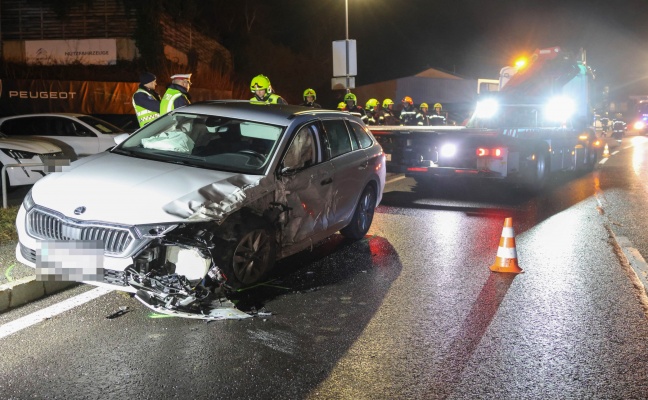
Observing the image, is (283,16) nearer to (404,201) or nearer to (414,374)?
(404,201)

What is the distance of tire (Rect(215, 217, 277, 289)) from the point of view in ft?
18.6

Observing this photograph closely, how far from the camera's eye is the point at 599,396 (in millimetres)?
4203

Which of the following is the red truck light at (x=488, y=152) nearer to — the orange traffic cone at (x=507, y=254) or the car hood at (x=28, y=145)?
the orange traffic cone at (x=507, y=254)

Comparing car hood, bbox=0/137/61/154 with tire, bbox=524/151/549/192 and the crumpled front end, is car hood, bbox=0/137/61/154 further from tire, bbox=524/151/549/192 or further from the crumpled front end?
tire, bbox=524/151/549/192

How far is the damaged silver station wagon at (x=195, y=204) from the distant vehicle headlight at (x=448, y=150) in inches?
200

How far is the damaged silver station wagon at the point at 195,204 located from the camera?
5195 mm

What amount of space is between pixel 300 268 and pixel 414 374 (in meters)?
2.89

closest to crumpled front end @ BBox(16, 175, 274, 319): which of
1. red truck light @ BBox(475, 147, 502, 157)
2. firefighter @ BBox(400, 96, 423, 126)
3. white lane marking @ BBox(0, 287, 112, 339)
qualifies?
white lane marking @ BBox(0, 287, 112, 339)

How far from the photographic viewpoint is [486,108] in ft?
54.0

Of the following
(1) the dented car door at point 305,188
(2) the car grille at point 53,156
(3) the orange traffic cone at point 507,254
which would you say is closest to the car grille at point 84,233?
(1) the dented car door at point 305,188

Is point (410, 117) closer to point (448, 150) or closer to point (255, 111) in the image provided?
point (448, 150)

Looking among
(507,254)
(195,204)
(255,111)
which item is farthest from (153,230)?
(507,254)

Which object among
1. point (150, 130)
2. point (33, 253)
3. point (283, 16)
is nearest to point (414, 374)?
point (33, 253)

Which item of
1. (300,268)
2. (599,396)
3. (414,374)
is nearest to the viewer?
(599,396)
